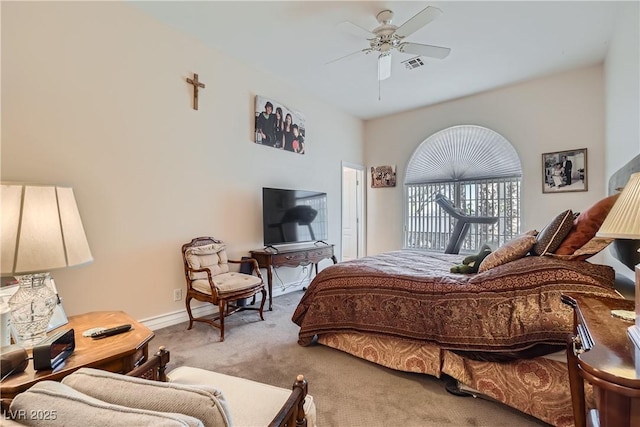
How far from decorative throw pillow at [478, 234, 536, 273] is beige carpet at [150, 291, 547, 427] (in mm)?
848

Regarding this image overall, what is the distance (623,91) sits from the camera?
263 cm

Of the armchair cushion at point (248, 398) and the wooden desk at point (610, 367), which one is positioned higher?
the wooden desk at point (610, 367)

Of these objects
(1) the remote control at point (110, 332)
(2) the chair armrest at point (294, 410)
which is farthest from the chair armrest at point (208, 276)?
(2) the chair armrest at point (294, 410)

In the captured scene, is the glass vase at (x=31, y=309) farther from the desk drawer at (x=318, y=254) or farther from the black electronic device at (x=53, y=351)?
the desk drawer at (x=318, y=254)

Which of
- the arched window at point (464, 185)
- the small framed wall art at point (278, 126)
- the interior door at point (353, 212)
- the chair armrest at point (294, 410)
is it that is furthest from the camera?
the interior door at point (353, 212)

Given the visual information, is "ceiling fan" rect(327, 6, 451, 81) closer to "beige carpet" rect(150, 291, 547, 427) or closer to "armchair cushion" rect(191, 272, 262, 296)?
"armchair cushion" rect(191, 272, 262, 296)

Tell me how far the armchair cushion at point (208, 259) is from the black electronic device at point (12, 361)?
1916 millimetres

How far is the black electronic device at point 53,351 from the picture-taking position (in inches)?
38.4

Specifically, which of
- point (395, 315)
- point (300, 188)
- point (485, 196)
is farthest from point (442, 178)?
point (395, 315)

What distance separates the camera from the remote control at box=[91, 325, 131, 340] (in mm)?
1246

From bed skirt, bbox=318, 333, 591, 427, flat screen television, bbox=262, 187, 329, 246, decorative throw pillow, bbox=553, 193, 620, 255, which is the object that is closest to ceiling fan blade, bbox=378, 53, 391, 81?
flat screen television, bbox=262, 187, 329, 246

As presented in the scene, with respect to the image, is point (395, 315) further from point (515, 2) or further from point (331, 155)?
point (331, 155)

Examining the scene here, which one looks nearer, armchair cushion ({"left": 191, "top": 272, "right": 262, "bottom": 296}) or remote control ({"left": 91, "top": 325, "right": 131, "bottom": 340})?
remote control ({"left": 91, "top": 325, "right": 131, "bottom": 340})

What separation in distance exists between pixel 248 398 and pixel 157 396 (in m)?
0.59
